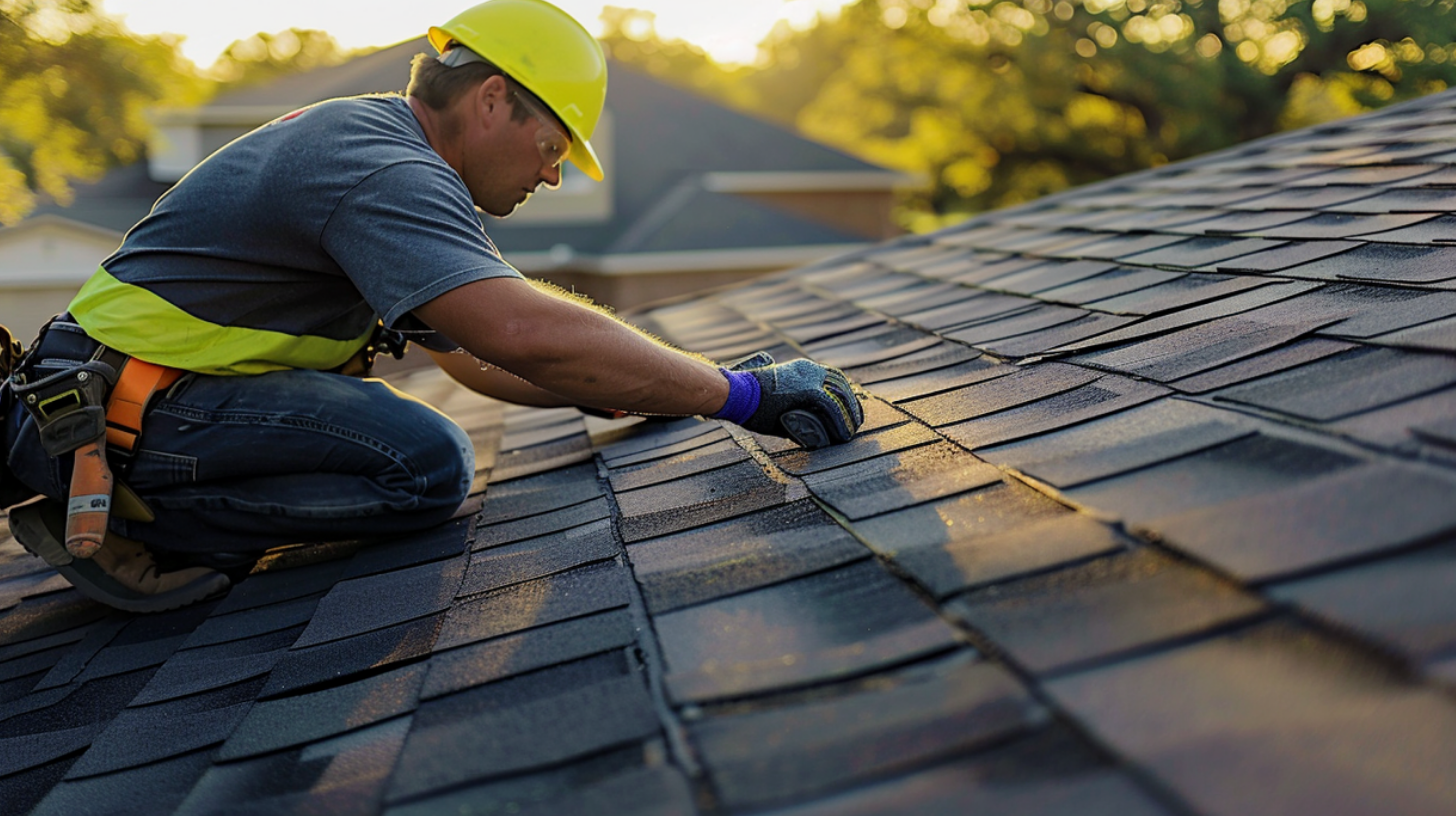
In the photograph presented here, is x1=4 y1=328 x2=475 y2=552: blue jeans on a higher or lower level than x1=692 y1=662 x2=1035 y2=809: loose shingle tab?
lower

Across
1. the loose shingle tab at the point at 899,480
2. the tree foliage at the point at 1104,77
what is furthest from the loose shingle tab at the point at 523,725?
the tree foliage at the point at 1104,77

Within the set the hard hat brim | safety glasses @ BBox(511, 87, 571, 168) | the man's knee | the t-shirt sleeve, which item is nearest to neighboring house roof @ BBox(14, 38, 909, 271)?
the hard hat brim

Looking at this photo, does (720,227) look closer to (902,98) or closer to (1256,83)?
(1256,83)

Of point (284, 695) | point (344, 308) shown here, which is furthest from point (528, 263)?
point (284, 695)

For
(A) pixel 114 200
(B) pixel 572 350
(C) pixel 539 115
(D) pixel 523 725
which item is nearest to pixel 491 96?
(C) pixel 539 115

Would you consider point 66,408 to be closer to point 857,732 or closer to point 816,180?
point 857,732

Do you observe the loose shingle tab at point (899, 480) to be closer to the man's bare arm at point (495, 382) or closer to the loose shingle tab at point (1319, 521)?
the loose shingle tab at point (1319, 521)

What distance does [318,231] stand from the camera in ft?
6.27

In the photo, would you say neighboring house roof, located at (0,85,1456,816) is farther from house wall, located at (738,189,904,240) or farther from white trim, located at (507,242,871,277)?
house wall, located at (738,189,904,240)

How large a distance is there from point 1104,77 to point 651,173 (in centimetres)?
1058

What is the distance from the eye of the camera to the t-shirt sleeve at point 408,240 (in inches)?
67.6

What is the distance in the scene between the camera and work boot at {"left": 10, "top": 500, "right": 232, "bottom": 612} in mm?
2057

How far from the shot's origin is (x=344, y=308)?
7.45 ft

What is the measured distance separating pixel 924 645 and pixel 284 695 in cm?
95
